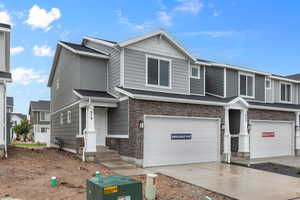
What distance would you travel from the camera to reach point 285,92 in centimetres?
2102

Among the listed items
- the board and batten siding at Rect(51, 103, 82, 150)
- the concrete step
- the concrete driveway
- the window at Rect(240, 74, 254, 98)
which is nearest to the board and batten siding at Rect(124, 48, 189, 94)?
the board and batten siding at Rect(51, 103, 82, 150)

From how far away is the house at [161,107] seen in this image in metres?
11.9

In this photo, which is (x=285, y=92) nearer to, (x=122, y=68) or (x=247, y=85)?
(x=247, y=85)

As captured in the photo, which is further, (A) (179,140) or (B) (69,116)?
(B) (69,116)

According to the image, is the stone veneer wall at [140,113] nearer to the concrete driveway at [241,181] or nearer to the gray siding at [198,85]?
the concrete driveway at [241,181]

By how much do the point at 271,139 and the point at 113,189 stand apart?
14.9 m

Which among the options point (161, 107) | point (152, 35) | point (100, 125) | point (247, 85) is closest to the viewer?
point (161, 107)

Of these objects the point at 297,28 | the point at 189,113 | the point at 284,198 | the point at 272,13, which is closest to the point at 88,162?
the point at 189,113

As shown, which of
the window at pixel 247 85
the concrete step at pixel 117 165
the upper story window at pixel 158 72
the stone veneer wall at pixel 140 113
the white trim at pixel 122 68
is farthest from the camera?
the window at pixel 247 85

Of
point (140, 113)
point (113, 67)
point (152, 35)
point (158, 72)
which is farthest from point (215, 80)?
point (140, 113)

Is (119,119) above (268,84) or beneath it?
beneath

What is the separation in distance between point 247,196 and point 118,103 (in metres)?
7.45

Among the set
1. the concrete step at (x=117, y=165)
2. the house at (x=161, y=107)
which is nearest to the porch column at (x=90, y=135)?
the house at (x=161, y=107)

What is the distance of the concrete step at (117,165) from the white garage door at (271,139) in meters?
8.04
